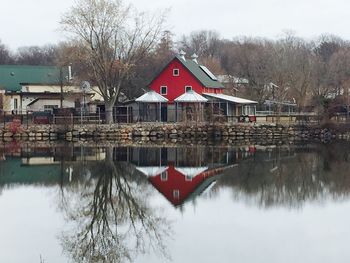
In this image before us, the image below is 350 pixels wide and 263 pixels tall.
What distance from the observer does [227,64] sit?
312 ft

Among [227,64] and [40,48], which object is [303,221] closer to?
[227,64]

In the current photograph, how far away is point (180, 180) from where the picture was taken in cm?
2477

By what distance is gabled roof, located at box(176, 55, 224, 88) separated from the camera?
2279 inches

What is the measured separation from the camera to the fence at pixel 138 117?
171 feet

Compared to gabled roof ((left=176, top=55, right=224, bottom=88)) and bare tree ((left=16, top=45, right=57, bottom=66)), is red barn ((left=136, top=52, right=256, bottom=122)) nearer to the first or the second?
gabled roof ((left=176, top=55, right=224, bottom=88))

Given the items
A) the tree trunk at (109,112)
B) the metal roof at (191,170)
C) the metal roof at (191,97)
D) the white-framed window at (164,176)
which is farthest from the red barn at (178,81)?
the white-framed window at (164,176)

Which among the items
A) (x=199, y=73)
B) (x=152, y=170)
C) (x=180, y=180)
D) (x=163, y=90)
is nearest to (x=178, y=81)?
(x=163, y=90)

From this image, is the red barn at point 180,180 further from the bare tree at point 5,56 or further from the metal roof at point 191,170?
the bare tree at point 5,56

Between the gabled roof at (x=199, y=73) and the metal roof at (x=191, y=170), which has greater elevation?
the gabled roof at (x=199, y=73)

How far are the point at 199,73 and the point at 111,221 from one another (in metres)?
43.8

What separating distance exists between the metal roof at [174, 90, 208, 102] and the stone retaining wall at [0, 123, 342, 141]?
398 cm

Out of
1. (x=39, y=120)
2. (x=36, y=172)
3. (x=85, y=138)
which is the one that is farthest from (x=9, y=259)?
(x=39, y=120)

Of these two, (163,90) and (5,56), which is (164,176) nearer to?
(163,90)

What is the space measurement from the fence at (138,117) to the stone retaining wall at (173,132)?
0.94 metres
